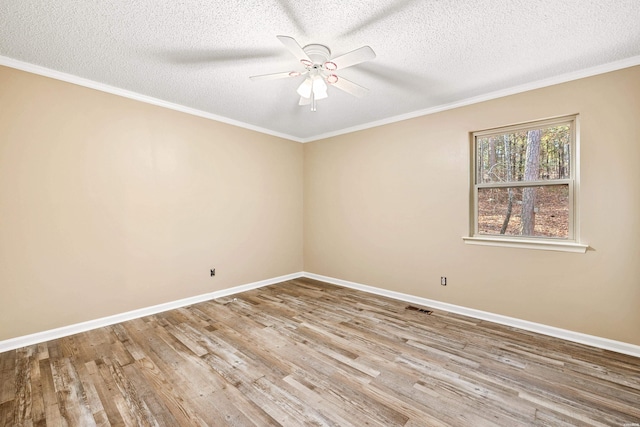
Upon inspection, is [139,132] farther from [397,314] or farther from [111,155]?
[397,314]

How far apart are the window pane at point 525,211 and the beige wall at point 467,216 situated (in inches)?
7.8

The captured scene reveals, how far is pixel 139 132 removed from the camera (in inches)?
127

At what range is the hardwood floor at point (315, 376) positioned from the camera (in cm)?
170

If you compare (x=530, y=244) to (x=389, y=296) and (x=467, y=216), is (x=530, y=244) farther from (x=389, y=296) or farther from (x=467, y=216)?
(x=389, y=296)

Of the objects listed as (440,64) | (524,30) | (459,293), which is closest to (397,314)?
(459,293)

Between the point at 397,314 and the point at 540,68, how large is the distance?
291 centimetres

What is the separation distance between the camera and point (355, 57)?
194 cm

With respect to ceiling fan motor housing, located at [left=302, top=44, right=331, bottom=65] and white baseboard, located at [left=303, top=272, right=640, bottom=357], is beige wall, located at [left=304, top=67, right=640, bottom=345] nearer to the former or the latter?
white baseboard, located at [left=303, top=272, right=640, bottom=357]

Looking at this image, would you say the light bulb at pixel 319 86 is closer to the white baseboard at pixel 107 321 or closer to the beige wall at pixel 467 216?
the beige wall at pixel 467 216

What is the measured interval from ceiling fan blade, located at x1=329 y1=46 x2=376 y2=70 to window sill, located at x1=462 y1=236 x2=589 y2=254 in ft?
7.94

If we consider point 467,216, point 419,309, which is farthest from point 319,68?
point 419,309

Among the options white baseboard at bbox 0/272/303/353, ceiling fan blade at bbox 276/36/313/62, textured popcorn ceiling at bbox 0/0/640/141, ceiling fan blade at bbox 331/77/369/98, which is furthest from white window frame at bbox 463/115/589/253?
white baseboard at bbox 0/272/303/353

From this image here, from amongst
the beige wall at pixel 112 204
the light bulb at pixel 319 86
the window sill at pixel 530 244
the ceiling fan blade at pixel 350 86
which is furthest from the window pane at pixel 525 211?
the beige wall at pixel 112 204

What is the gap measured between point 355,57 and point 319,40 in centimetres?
39
